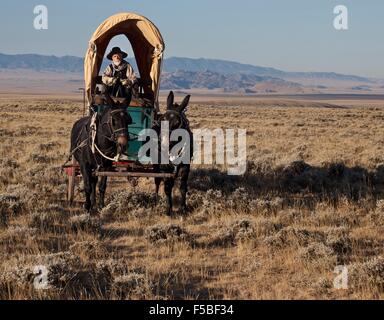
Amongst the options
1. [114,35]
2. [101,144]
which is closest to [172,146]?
[101,144]

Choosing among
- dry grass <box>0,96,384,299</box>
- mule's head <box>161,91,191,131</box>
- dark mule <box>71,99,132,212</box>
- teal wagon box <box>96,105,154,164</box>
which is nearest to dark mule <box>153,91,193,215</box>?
mule's head <box>161,91,191,131</box>

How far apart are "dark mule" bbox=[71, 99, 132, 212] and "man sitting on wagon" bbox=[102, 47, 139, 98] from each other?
995 mm

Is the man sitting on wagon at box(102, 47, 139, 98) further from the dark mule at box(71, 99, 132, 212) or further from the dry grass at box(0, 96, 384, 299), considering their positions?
the dry grass at box(0, 96, 384, 299)

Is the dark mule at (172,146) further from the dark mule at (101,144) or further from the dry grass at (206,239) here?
the dark mule at (101,144)

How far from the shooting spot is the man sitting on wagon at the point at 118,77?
1023 centimetres

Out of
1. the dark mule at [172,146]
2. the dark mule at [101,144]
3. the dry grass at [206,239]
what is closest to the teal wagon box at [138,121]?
the dark mule at [172,146]

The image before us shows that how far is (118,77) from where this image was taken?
10.3 metres

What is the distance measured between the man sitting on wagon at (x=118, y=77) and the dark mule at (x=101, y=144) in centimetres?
100

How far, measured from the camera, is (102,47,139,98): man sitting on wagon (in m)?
10.2

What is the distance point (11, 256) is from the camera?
258 inches

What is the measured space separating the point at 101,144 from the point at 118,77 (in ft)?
6.46
